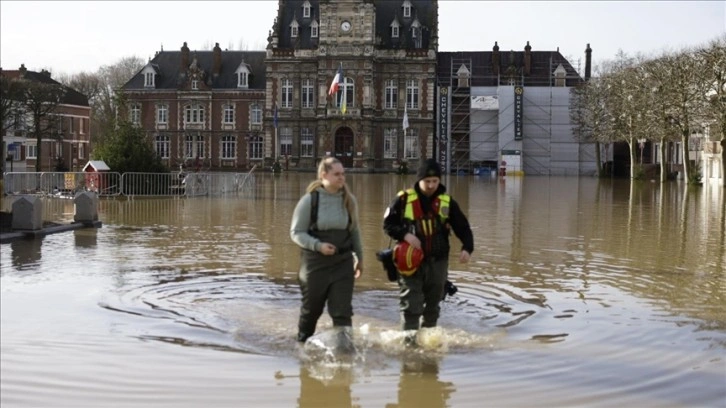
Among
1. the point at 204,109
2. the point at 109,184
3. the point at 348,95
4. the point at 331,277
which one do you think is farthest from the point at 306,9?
the point at 331,277

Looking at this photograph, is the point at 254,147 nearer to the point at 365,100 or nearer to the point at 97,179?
the point at 365,100

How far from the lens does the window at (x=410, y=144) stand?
90.5 meters

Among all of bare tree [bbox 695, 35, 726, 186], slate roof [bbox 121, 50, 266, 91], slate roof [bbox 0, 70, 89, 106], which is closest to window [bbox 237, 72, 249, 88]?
slate roof [bbox 121, 50, 266, 91]

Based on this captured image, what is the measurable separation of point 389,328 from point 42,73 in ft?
295

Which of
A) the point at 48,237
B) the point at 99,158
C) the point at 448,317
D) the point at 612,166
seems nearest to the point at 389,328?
the point at 448,317

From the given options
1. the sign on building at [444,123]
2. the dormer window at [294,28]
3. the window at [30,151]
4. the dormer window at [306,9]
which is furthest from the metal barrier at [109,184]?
the dormer window at [306,9]

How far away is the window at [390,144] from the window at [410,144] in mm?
881

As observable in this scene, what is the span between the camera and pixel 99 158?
3619 centimetres

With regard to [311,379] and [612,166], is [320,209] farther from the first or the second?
[612,166]

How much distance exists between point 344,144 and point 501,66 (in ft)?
53.5

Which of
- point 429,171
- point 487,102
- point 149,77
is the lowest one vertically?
point 429,171

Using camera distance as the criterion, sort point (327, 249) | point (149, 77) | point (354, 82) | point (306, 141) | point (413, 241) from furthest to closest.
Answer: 1. point (149, 77)
2. point (306, 141)
3. point (354, 82)
4. point (413, 241)
5. point (327, 249)

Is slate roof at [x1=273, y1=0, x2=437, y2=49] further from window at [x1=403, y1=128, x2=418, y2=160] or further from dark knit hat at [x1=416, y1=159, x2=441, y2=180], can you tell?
dark knit hat at [x1=416, y1=159, x2=441, y2=180]

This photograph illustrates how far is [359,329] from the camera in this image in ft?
33.3
